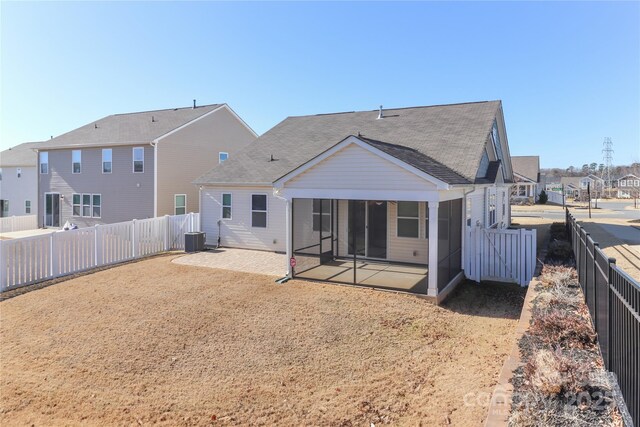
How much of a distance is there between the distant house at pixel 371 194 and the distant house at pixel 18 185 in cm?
2315

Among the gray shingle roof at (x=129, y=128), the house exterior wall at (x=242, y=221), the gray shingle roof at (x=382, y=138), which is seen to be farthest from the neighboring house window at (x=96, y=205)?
the gray shingle roof at (x=382, y=138)

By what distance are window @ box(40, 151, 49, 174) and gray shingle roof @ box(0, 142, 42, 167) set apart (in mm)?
5812

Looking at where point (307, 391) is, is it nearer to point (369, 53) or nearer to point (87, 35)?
point (87, 35)

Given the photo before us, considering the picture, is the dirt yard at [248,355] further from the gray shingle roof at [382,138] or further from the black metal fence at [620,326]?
the gray shingle roof at [382,138]

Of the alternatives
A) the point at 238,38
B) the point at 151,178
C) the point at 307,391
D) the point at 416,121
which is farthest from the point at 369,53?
the point at 307,391

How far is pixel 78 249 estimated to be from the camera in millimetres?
11797

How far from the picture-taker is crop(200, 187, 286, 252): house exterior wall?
50.8ft

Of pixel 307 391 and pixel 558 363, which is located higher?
pixel 558 363

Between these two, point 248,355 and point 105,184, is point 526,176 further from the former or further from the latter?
point 248,355

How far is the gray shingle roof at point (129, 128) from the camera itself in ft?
73.2

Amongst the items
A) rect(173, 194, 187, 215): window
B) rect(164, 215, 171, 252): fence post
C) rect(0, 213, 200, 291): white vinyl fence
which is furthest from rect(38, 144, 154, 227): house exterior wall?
rect(0, 213, 200, 291): white vinyl fence

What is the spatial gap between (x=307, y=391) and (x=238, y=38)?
13.6 meters

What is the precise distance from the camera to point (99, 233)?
12508 mm

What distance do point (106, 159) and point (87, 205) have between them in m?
3.10
